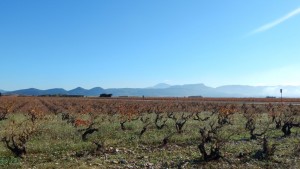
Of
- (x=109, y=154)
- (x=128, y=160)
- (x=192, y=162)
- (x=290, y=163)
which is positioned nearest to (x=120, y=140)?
(x=109, y=154)

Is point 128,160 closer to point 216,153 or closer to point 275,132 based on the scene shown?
point 216,153

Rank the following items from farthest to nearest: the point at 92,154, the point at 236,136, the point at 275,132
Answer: the point at 275,132
the point at 236,136
the point at 92,154

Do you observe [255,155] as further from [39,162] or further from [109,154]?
[39,162]

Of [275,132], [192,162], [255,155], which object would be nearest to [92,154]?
[192,162]

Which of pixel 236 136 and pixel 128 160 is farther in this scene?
pixel 236 136

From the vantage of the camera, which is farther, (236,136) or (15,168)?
(236,136)

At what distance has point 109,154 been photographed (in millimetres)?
18531

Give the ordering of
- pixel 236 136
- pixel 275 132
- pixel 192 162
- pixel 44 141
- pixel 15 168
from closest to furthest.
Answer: pixel 15 168
pixel 192 162
pixel 44 141
pixel 236 136
pixel 275 132

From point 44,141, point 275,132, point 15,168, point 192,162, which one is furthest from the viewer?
point 275,132

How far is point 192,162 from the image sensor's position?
16.6m

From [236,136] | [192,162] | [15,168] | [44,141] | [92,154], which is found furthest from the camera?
[236,136]

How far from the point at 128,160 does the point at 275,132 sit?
13.6 metres

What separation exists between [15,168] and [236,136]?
561 inches

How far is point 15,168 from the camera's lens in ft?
51.1
